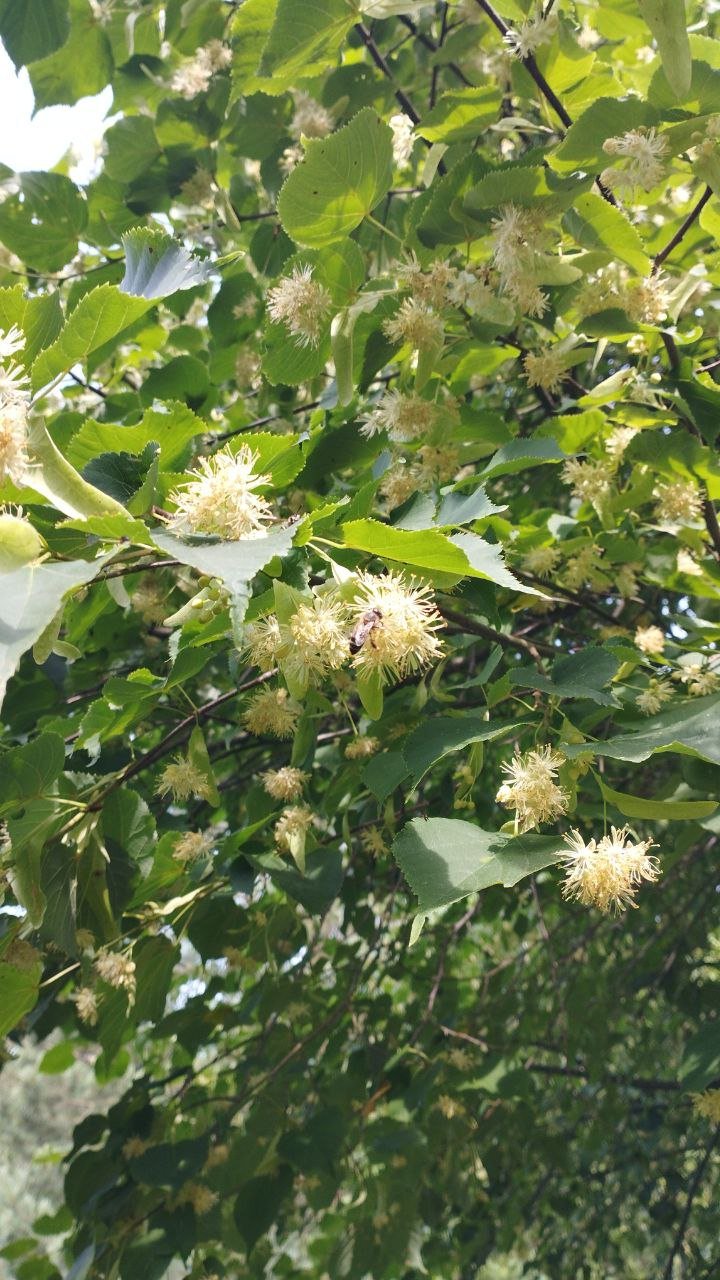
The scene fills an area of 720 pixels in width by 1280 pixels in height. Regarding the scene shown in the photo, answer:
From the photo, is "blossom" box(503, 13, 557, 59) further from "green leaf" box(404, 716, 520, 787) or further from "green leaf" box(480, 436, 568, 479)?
"green leaf" box(404, 716, 520, 787)

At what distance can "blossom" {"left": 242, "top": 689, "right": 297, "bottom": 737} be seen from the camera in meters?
1.38

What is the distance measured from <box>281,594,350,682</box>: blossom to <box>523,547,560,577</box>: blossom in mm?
678

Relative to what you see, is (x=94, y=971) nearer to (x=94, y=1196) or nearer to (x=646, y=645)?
(x=94, y=1196)

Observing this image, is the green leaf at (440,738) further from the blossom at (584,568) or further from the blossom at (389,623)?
the blossom at (584,568)

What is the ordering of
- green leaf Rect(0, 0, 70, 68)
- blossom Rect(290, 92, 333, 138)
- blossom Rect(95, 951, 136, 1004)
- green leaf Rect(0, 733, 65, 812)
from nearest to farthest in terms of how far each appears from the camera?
green leaf Rect(0, 733, 65, 812) < blossom Rect(95, 951, 136, 1004) < green leaf Rect(0, 0, 70, 68) < blossom Rect(290, 92, 333, 138)

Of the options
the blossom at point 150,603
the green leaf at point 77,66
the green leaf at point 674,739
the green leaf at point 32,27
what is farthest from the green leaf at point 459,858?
the green leaf at point 77,66

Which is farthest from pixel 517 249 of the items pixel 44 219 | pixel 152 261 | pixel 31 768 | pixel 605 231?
pixel 44 219

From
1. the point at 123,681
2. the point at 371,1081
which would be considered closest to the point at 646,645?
the point at 123,681

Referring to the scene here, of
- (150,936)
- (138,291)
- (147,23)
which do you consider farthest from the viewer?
(147,23)

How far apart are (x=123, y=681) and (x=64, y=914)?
13.1 inches

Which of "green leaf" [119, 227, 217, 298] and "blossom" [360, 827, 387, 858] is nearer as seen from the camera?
"green leaf" [119, 227, 217, 298]

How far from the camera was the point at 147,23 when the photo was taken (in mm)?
2258

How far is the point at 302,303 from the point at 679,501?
0.66 m

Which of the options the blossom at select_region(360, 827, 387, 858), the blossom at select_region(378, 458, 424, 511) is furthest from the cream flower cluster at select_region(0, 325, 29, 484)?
the blossom at select_region(360, 827, 387, 858)
